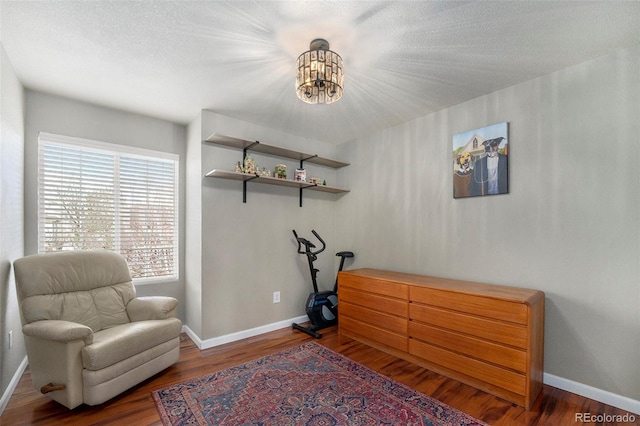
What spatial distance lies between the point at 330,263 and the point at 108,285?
264cm

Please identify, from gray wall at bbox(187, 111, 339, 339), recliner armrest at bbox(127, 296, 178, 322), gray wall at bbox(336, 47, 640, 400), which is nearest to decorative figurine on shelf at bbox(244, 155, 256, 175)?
gray wall at bbox(187, 111, 339, 339)

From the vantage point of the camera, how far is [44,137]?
270cm

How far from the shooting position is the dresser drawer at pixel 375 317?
278 centimetres

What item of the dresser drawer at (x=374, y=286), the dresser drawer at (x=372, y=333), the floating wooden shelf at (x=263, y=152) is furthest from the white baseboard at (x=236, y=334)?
the floating wooden shelf at (x=263, y=152)

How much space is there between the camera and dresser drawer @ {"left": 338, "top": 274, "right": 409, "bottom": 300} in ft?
9.11

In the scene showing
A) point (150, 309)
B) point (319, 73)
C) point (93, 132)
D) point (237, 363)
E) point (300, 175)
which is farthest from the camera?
point (300, 175)

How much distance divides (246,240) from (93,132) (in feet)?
6.28

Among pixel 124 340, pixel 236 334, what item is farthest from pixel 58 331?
pixel 236 334

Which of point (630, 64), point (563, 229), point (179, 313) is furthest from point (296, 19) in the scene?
point (179, 313)

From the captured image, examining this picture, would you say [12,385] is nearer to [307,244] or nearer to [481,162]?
[307,244]

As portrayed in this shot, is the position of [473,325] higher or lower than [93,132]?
lower

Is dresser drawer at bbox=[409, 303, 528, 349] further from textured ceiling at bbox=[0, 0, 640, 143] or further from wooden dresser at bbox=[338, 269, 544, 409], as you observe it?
textured ceiling at bbox=[0, 0, 640, 143]

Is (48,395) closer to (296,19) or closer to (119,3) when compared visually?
(119,3)

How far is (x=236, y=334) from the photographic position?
3.25 meters
